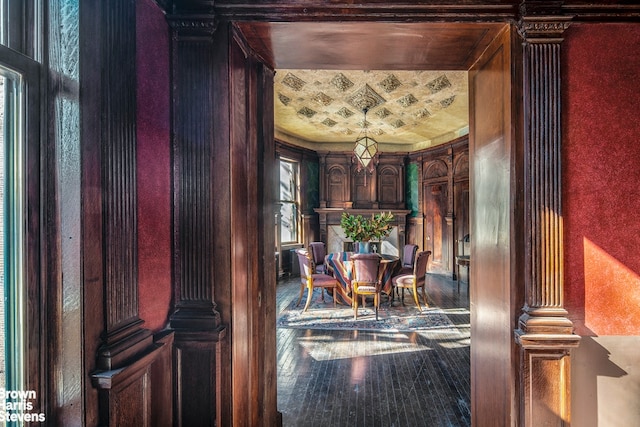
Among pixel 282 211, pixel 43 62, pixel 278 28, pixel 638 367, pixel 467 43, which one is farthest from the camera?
pixel 282 211

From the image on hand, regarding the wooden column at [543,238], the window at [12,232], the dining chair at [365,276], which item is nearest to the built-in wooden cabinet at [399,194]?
the dining chair at [365,276]

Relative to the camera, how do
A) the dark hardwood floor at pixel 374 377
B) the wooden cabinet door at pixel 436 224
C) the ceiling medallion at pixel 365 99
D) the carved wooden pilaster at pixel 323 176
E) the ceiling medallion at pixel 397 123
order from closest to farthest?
the dark hardwood floor at pixel 374 377, the ceiling medallion at pixel 365 99, the ceiling medallion at pixel 397 123, the wooden cabinet door at pixel 436 224, the carved wooden pilaster at pixel 323 176

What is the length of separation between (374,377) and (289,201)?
5283 millimetres

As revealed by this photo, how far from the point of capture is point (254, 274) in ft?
6.59

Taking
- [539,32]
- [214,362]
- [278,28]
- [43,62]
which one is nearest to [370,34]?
[278,28]

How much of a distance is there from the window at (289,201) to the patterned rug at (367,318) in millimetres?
2663

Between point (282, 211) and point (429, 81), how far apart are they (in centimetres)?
437

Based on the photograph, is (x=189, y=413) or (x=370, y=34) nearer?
(x=189, y=413)

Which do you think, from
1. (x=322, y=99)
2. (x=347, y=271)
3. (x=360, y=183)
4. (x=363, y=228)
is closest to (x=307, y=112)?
(x=322, y=99)

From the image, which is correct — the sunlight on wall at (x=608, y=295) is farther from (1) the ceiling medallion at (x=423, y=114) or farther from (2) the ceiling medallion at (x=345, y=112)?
(2) the ceiling medallion at (x=345, y=112)

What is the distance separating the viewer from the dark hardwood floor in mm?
2541

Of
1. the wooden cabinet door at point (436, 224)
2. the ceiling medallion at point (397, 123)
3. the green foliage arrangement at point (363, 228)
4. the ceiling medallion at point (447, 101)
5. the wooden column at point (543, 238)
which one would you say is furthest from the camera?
the wooden cabinet door at point (436, 224)

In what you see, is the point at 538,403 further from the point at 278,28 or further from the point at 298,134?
the point at 298,134

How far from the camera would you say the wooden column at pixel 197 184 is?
1.58m
